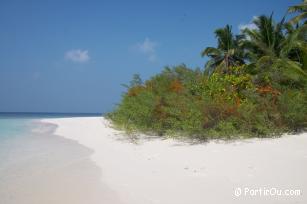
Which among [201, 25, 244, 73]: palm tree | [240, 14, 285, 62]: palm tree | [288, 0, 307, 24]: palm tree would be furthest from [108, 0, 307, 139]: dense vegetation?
[201, 25, 244, 73]: palm tree

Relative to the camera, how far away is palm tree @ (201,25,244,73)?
2014 centimetres

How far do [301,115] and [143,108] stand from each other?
4571mm

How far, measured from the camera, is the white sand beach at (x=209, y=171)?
3654 mm

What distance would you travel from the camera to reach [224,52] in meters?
20.7

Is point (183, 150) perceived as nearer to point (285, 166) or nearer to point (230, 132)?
point (230, 132)

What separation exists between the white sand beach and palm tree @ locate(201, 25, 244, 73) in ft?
46.0

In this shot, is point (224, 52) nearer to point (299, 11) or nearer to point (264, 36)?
point (264, 36)

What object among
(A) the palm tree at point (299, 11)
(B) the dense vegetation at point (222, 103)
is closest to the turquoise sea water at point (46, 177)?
(B) the dense vegetation at point (222, 103)

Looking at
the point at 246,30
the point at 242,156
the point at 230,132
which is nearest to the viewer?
the point at 242,156

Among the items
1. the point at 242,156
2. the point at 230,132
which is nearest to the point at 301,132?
the point at 230,132

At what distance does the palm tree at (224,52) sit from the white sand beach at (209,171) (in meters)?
14.0

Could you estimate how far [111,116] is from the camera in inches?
467

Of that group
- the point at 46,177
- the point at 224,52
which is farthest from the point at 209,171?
the point at 224,52

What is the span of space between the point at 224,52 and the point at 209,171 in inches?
679
